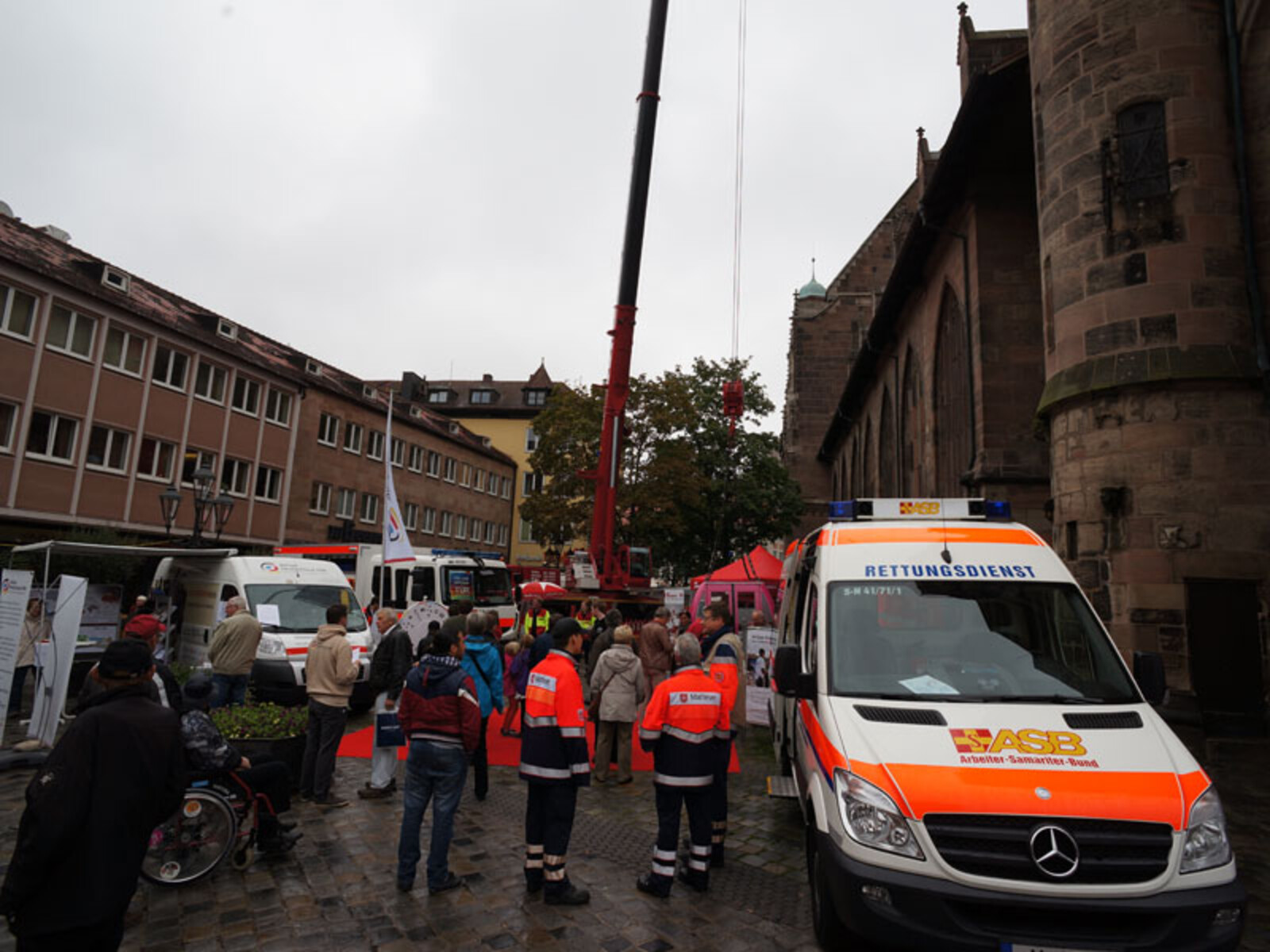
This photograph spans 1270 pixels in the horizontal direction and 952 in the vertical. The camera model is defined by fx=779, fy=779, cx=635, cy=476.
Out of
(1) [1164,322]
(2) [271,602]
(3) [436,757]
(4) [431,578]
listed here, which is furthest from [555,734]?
(4) [431,578]

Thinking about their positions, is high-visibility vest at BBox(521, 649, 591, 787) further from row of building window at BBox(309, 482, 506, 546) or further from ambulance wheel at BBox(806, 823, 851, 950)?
row of building window at BBox(309, 482, 506, 546)

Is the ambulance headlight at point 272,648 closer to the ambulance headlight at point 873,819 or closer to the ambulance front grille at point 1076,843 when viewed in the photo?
the ambulance headlight at point 873,819

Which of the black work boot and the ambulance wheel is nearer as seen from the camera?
the ambulance wheel

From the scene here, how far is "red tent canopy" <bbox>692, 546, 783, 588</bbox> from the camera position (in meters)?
18.5

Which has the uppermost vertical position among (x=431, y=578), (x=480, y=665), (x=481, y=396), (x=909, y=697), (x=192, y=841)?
(x=481, y=396)

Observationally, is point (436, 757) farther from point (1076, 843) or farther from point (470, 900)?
point (1076, 843)

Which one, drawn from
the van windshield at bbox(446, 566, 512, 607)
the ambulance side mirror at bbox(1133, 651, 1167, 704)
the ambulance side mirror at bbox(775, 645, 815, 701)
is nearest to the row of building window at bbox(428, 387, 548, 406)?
the van windshield at bbox(446, 566, 512, 607)

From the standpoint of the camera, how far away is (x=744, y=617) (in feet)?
58.3

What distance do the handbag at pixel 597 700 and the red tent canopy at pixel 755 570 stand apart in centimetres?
1042

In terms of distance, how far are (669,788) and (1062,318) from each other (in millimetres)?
9576

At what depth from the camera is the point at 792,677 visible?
4.50 metres

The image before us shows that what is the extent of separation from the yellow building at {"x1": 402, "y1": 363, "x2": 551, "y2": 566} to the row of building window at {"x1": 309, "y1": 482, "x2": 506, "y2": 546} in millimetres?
2519

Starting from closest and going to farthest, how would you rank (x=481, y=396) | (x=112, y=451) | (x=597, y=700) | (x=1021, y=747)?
(x=1021, y=747) → (x=597, y=700) → (x=112, y=451) → (x=481, y=396)

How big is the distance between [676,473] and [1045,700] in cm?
2655
